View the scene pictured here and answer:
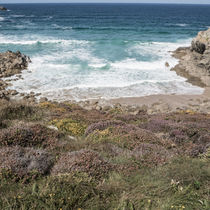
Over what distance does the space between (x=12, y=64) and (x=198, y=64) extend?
22.1 m

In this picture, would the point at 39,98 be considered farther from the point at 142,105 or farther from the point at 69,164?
the point at 69,164

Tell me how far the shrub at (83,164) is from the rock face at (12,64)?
21116 mm

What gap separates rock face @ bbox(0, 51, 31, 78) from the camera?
2485 centimetres

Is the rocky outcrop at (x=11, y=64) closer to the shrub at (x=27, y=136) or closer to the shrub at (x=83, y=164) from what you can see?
the shrub at (x=27, y=136)

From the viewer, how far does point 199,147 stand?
24.9 feet

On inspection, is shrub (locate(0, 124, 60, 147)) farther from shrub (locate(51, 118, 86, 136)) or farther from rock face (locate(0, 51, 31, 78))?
rock face (locate(0, 51, 31, 78))

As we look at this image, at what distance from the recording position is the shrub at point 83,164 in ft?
16.6

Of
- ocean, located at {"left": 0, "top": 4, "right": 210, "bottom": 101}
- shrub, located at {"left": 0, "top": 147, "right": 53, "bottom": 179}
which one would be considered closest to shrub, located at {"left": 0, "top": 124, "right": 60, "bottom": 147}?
shrub, located at {"left": 0, "top": 147, "right": 53, "bottom": 179}

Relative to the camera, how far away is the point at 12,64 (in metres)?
26.5

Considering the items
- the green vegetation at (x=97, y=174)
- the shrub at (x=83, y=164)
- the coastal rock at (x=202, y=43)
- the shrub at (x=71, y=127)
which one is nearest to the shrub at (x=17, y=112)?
the shrub at (x=71, y=127)

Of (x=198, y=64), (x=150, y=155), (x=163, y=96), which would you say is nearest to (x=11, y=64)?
(x=163, y=96)

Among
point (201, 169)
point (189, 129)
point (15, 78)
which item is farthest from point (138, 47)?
point (201, 169)

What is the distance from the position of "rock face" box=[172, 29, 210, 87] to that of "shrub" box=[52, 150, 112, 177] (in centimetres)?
2051

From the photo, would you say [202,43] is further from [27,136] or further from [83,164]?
[83,164]
